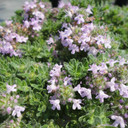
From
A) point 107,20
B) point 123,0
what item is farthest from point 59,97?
point 123,0

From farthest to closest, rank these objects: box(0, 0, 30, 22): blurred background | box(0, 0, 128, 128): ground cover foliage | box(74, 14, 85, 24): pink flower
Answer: box(0, 0, 30, 22): blurred background
box(74, 14, 85, 24): pink flower
box(0, 0, 128, 128): ground cover foliage

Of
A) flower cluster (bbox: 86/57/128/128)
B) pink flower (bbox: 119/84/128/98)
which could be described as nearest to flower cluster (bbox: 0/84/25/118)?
flower cluster (bbox: 86/57/128/128)

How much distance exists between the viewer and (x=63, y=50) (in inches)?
101

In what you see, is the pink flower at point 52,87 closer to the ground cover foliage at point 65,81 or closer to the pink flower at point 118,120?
the ground cover foliage at point 65,81

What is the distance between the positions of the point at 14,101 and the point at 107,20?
2385mm

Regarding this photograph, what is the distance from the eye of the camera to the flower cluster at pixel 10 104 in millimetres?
1824

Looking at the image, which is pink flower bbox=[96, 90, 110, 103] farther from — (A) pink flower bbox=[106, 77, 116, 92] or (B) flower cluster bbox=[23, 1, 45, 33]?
(B) flower cluster bbox=[23, 1, 45, 33]

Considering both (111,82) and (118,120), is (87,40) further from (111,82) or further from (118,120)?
(118,120)

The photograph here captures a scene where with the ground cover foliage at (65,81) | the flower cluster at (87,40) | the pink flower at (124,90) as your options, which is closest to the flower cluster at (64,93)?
the ground cover foliage at (65,81)

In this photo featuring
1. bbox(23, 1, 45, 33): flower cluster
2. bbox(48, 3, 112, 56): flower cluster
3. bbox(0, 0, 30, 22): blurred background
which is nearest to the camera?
bbox(48, 3, 112, 56): flower cluster

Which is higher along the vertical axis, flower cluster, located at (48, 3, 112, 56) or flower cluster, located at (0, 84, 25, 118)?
flower cluster, located at (48, 3, 112, 56)

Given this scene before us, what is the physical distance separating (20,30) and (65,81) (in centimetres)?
129

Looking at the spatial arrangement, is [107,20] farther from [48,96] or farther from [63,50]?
[48,96]

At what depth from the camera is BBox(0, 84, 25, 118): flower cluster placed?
5.98 ft
